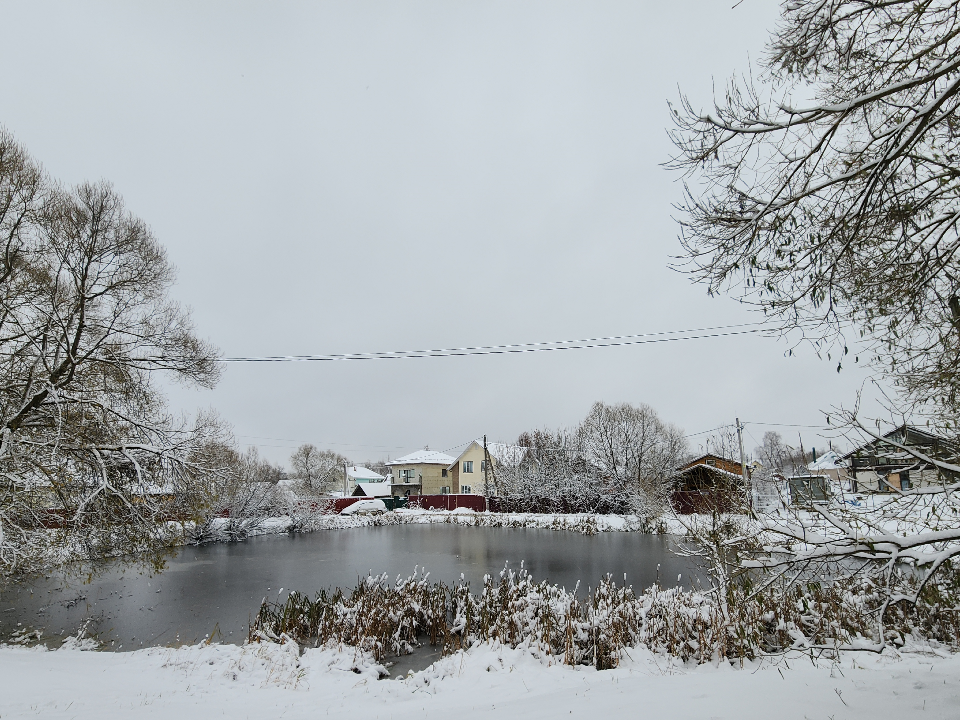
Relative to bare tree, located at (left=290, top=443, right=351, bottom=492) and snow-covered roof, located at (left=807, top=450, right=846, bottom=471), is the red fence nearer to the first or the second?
bare tree, located at (left=290, top=443, right=351, bottom=492)

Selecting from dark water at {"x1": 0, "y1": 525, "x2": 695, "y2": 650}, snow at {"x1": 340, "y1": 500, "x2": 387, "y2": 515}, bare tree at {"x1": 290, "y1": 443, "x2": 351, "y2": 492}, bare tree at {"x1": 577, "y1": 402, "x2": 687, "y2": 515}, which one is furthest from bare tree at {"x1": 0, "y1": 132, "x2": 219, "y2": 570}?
bare tree at {"x1": 290, "y1": 443, "x2": 351, "y2": 492}

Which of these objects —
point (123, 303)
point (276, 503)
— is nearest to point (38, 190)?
point (123, 303)

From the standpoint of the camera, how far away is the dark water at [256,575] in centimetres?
1041

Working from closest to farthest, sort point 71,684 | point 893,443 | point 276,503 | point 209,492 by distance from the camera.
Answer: point 893,443 < point 71,684 < point 209,492 < point 276,503

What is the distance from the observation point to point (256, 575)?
656 inches

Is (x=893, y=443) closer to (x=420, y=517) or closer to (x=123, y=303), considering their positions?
(x=123, y=303)

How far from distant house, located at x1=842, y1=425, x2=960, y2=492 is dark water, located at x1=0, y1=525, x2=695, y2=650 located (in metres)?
7.01

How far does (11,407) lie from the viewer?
8.70 metres

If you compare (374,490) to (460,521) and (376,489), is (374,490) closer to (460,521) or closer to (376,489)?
(376,489)

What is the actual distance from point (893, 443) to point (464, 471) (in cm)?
6227

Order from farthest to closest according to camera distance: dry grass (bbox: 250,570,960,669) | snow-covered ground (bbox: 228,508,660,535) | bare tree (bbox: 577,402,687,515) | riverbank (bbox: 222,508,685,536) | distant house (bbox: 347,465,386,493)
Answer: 1. distant house (bbox: 347,465,386,493)
2. bare tree (bbox: 577,402,687,515)
3. snow-covered ground (bbox: 228,508,660,535)
4. riverbank (bbox: 222,508,685,536)
5. dry grass (bbox: 250,570,960,669)

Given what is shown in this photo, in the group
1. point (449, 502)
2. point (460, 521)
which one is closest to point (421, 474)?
point (449, 502)

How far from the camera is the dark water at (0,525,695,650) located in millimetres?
10414

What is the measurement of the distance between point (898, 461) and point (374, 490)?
71841 millimetres
